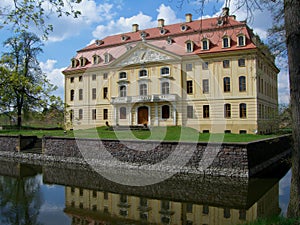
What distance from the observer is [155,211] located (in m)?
9.26

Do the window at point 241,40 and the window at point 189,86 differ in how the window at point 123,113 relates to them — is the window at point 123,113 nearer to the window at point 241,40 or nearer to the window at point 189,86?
the window at point 189,86

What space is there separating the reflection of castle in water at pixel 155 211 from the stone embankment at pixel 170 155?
2.47 metres

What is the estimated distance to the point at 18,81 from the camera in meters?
5.65

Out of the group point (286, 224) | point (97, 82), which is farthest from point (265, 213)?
point (97, 82)

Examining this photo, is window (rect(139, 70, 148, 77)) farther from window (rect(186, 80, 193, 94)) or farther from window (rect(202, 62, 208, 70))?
window (rect(202, 62, 208, 70))

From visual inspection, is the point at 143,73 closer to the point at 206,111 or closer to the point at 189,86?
the point at 189,86

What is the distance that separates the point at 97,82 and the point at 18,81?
29.5 metres

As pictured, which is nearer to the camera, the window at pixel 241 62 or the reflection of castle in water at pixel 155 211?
the reflection of castle in water at pixel 155 211

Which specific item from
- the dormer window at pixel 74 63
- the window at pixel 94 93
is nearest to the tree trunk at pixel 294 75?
the window at pixel 94 93

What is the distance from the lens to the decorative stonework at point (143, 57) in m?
30.1

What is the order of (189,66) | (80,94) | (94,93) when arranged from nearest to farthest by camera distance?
(189,66) < (94,93) < (80,94)

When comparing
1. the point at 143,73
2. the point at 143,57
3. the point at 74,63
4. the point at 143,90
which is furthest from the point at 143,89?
the point at 74,63

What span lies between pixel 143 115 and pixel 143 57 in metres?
6.25

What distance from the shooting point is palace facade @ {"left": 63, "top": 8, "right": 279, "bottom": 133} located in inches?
1061
